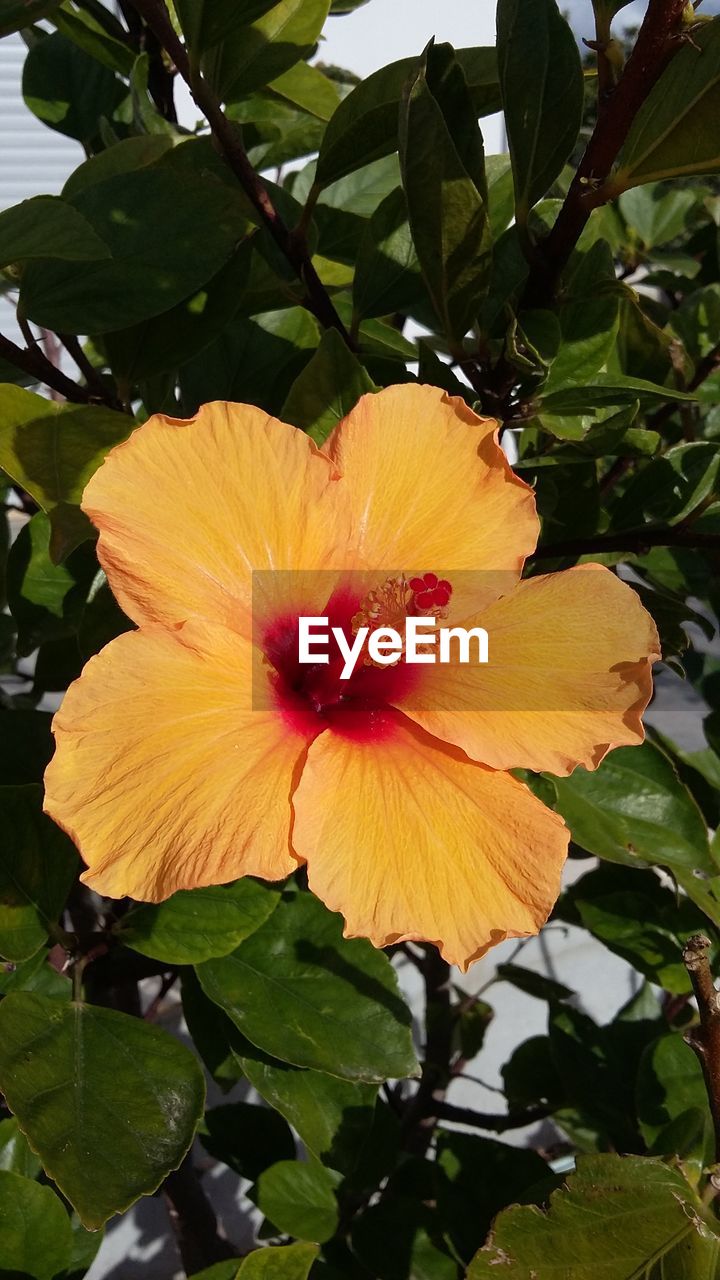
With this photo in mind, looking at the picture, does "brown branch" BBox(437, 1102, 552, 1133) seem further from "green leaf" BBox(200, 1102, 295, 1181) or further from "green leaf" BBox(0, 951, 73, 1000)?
"green leaf" BBox(0, 951, 73, 1000)

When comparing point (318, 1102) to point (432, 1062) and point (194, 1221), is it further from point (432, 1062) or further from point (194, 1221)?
point (432, 1062)

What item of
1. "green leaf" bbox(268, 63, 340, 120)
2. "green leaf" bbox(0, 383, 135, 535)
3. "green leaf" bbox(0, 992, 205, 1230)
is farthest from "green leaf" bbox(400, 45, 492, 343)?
"green leaf" bbox(0, 992, 205, 1230)

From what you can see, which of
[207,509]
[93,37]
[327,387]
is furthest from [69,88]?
[207,509]

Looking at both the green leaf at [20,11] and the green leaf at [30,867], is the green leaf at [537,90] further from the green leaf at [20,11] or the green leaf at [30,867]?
the green leaf at [30,867]

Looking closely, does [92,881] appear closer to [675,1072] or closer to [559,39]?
[559,39]

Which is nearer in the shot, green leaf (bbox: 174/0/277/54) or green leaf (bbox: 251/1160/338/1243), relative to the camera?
green leaf (bbox: 174/0/277/54)

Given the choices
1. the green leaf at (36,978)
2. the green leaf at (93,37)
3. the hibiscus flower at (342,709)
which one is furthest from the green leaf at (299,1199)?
the green leaf at (93,37)

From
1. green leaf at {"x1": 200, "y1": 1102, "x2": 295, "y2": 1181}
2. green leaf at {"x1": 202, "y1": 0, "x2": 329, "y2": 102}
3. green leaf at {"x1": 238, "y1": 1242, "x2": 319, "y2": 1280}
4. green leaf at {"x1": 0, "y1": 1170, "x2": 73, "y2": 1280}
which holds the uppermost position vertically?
green leaf at {"x1": 202, "y1": 0, "x2": 329, "y2": 102}
